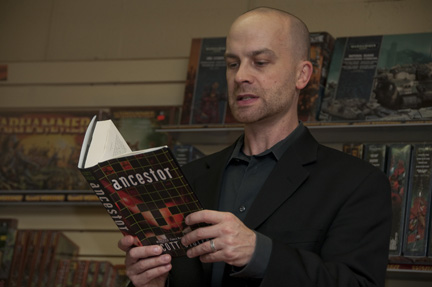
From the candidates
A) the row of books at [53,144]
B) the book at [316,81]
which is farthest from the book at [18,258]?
the book at [316,81]

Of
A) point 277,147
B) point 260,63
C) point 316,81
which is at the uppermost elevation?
point 316,81

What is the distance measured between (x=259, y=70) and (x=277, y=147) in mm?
219

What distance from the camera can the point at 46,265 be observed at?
10.5 feet

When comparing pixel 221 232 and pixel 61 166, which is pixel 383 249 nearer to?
pixel 221 232

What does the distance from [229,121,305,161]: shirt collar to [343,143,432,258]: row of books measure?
0.86 m

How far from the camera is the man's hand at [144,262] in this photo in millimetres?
1543

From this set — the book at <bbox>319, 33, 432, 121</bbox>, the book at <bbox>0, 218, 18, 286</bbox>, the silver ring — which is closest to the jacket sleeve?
the silver ring

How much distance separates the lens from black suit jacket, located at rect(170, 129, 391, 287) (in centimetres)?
150

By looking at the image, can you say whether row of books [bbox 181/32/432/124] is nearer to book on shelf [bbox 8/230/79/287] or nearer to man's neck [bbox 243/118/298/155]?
man's neck [bbox 243/118/298/155]

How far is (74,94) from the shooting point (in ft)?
11.7

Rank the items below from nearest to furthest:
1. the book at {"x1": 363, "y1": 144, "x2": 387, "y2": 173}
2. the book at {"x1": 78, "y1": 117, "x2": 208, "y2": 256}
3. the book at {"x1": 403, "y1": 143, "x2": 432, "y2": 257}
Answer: the book at {"x1": 78, "y1": 117, "x2": 208, "y2": 256}
the book at {"x1": 403, "y1": 143, "x2": 432, "y2": 257}
the book at {"x1": 363, "y1": 144, "x2": 387, "y2": 173}

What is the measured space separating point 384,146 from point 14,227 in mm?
1840

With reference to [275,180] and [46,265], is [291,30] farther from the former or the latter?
[46,265]

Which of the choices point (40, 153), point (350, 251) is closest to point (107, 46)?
point (40, 153)
